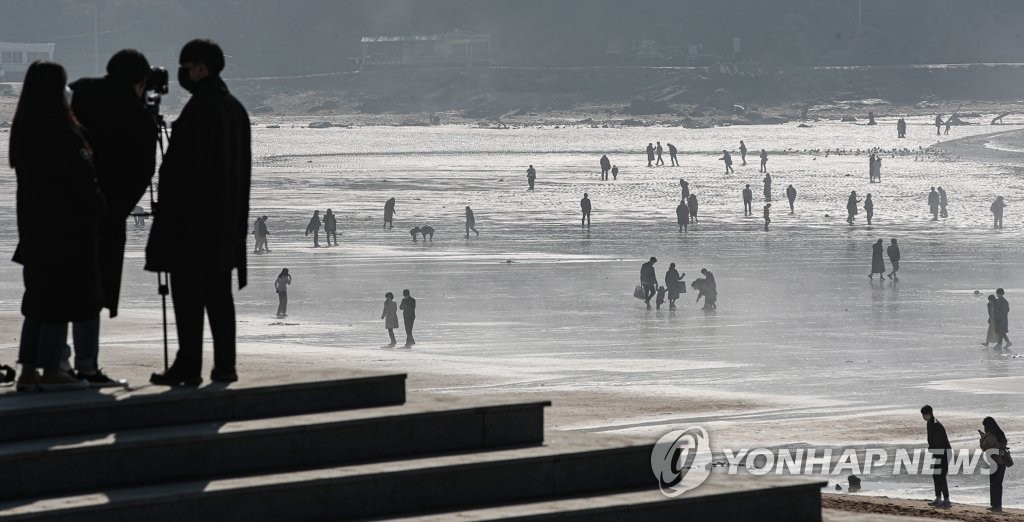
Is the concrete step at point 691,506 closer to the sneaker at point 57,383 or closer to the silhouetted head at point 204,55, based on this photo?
the sneaker at point 57,383

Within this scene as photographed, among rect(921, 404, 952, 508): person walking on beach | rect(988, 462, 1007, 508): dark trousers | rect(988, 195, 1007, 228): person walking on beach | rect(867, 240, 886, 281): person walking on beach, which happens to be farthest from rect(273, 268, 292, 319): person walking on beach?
rect(988, 195, 1007, 228): person walking on beach

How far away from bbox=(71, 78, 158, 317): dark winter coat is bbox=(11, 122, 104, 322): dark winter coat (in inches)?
9.9

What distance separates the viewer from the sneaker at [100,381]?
656 cm

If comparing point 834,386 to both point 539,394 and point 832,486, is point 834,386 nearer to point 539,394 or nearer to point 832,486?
point 539,394

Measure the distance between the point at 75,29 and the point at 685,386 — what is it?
18856 cm

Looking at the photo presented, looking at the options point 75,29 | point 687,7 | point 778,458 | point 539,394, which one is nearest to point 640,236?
point 539,394

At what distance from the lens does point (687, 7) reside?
603 ft

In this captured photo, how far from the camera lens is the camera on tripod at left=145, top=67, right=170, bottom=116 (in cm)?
689

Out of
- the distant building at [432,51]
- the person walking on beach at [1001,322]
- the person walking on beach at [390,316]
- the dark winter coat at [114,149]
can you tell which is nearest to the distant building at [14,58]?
the distant building at [432,51]

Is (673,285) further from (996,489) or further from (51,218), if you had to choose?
(51,218)

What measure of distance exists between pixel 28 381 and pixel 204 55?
1512 millimetres

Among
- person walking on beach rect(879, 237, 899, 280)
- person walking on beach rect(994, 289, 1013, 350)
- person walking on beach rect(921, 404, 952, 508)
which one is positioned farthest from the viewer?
person walking on beach rect(879, 237, 899, 280)

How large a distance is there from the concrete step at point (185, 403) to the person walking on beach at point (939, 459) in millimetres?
6389

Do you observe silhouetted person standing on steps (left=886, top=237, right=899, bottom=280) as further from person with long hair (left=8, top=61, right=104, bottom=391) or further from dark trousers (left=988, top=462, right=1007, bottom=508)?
person with long hair (left=8, top=61, right=104, bottom=391)
